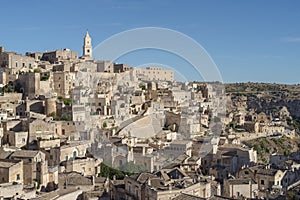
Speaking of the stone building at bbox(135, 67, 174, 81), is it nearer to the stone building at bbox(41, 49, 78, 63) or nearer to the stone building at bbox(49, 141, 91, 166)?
the stone building at bbox(41, 49, 78, 63)

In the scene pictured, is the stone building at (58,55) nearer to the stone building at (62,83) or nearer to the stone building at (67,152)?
the stone building at (62,83)

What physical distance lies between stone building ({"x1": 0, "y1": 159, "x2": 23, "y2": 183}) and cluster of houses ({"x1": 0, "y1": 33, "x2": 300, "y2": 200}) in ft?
0.13

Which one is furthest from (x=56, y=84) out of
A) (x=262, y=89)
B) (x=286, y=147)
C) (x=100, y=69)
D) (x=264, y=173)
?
(x=262, y=89)

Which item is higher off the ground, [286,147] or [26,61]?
[26,61]

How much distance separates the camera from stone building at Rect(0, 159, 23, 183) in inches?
698

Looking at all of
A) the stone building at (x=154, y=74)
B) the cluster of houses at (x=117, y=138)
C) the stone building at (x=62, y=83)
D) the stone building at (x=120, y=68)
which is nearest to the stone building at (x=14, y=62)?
the cluster of houses at (x=117, y=138)

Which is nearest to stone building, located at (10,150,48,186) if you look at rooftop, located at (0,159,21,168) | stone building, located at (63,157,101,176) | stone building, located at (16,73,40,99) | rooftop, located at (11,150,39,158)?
rooftop, located at (0,159,21,168)

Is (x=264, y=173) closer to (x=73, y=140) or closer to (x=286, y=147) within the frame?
(x=73, y=140)

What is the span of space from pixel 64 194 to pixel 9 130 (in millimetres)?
8551

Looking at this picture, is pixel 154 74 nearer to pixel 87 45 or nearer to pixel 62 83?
pixel 87 45

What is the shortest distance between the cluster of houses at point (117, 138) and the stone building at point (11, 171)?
0.04 m

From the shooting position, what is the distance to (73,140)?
80.1ft

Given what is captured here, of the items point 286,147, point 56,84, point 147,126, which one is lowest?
point 286,147

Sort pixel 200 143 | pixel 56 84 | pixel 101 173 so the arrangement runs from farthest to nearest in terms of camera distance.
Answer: pixel 56 84 → pixel 200 143 → pixel 101 173
